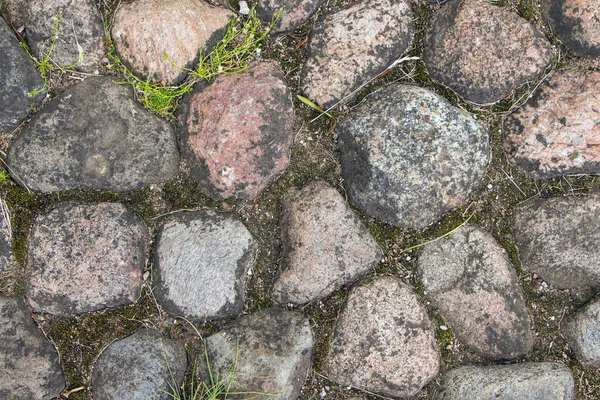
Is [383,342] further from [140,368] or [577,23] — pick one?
[577,23]

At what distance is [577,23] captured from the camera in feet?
8.41

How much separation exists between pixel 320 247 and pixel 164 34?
1.22m

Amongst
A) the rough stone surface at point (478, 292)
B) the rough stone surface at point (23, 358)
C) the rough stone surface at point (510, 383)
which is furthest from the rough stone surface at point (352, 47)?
the rough stone surface at point (23, 358)

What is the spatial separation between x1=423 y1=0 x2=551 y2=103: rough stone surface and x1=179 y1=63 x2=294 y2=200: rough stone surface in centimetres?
80

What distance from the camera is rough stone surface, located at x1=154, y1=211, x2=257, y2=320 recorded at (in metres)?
2.48

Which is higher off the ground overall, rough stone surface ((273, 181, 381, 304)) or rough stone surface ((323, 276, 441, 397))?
rough stone surface ((273, 181, 381, 304))

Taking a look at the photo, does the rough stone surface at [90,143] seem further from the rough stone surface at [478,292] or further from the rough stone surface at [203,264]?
the rough stone surface at [478,292]

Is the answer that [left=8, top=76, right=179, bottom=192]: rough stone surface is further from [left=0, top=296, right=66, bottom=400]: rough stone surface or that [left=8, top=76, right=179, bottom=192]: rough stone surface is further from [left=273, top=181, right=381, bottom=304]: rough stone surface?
[left=273, top=181, right=381, bottom=304]: rough stone surface

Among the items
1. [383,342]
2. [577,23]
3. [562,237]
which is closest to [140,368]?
[383,342]

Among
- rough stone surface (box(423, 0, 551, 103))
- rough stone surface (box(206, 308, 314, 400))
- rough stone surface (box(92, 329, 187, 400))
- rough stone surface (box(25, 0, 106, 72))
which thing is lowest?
rough stone surface (box(206, 308, 314, 400))

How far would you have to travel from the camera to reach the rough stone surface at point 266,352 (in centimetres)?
244

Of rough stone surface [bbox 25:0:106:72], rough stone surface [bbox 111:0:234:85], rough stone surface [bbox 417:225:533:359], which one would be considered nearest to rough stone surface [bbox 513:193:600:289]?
rough stone surface [bbox 417:225:533:359]

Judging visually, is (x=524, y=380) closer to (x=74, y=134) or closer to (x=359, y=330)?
(x=359, y=330)

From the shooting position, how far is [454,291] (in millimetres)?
2562
